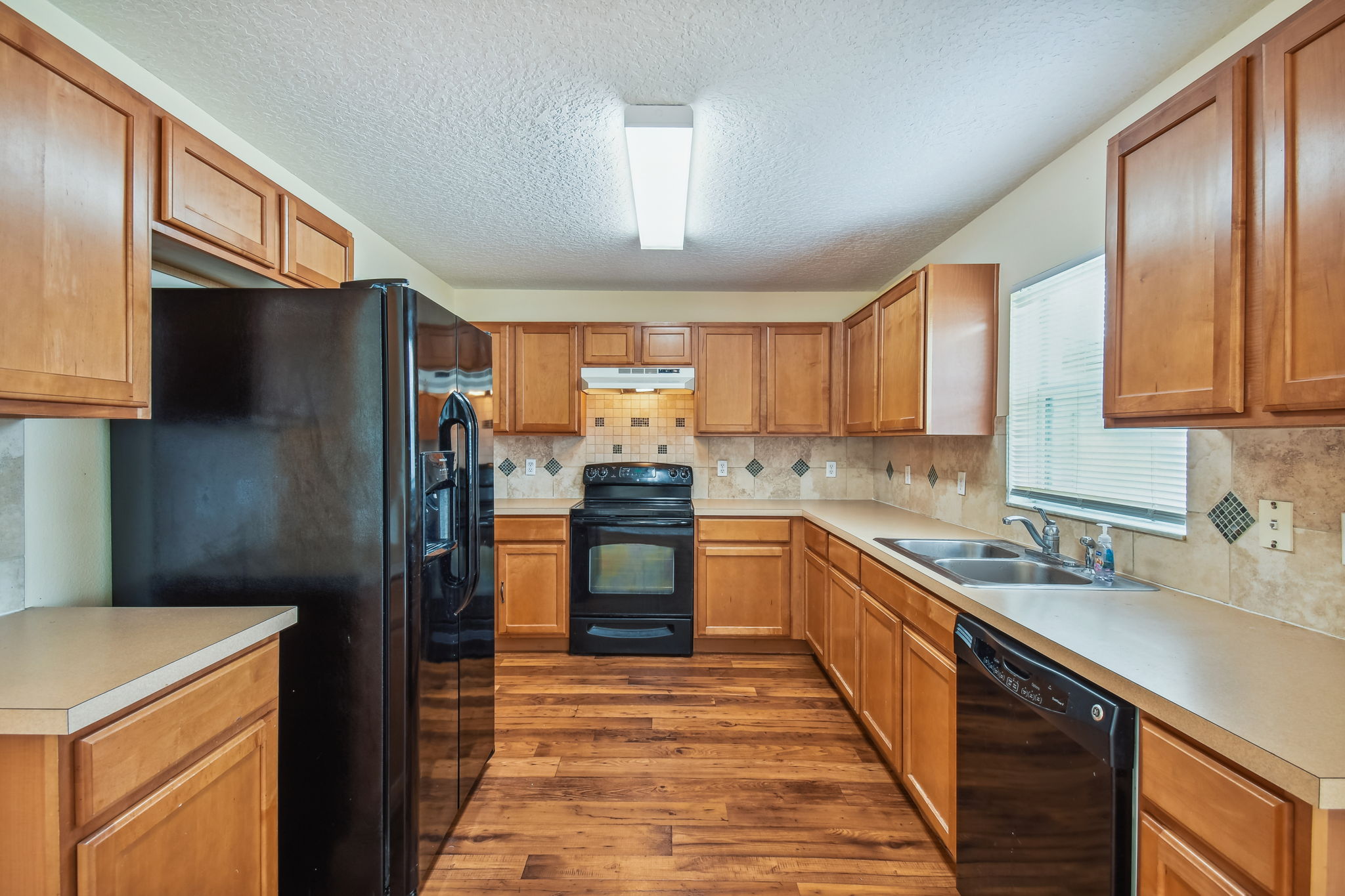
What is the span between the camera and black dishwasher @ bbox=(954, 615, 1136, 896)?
3.14 feet

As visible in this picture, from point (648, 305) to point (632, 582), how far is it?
1923 millimetres

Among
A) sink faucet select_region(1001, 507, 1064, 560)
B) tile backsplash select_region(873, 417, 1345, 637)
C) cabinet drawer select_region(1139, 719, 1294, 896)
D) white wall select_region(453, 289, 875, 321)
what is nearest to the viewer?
cabinet drawer select_region(1139, 719, 1294, 896)

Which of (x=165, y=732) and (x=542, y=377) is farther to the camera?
(x=542, y=377)

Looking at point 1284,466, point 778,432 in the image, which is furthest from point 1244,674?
point 778,432

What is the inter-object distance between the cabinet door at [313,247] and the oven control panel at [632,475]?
1.94 meters

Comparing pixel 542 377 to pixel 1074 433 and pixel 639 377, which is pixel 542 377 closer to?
pixel 639 377

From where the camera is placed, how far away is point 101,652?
3.44 feet

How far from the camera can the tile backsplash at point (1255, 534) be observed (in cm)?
117

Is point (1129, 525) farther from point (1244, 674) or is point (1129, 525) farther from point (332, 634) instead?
point (332, 634)

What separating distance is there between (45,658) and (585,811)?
1.54 m

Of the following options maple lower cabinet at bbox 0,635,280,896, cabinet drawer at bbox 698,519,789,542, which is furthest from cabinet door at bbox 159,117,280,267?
cabinet drawer at bbox 698,519,789,542

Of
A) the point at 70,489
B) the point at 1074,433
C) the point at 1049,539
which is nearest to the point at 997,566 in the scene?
the point at 1049,539

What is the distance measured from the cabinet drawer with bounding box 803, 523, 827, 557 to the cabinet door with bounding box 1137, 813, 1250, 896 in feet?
6.40

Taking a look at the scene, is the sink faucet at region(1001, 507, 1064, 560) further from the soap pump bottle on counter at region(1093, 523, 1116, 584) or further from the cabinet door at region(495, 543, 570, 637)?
the cabinet door at region(495, 543, 570, 637)
